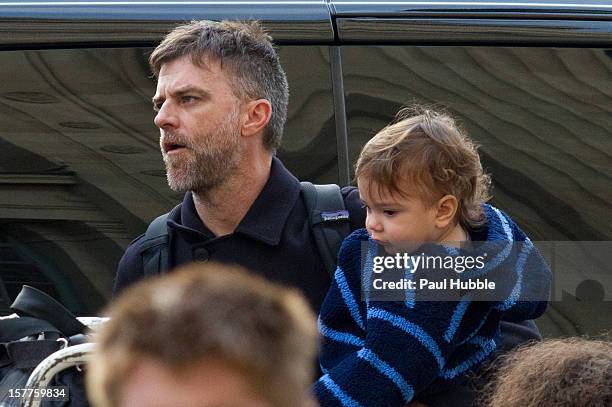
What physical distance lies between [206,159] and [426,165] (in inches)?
29.7

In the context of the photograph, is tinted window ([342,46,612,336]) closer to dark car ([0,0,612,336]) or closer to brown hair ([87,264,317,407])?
dark car ([0,0,612,336])

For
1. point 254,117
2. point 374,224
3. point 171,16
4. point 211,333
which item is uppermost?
point 171,16

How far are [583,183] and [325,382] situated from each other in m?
1.30

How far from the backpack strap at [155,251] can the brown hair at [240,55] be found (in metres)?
0.39

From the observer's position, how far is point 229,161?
302cm

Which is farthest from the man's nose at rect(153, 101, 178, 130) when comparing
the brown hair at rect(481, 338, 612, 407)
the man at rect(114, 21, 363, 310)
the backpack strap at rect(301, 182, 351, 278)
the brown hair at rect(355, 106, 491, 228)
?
the brown hair at rect(481, 338, 612, 407)

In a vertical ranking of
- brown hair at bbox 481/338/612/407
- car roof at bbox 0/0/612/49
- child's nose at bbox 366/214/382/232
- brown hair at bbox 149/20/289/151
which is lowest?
brown hair at bbox 481/338/612/407

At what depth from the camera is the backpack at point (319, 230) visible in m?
2.80

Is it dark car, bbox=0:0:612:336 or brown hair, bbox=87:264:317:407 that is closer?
brown hair, bbox=87:264:317:407

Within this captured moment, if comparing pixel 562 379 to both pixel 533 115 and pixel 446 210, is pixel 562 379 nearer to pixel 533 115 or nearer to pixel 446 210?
pixel 446 210

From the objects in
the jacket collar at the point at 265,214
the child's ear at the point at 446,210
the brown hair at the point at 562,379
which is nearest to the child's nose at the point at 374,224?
the child's ear at the point at 446,210

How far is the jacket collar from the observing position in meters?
2.92

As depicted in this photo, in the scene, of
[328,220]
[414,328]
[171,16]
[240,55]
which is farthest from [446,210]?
[171,16]

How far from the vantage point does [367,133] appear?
10.8 ft
